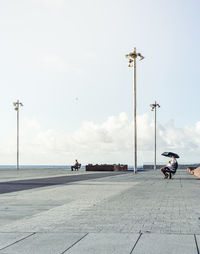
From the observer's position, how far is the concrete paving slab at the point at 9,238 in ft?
20.1

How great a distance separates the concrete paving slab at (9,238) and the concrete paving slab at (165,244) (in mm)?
1868

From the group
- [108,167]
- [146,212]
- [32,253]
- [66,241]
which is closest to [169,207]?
[146,212]

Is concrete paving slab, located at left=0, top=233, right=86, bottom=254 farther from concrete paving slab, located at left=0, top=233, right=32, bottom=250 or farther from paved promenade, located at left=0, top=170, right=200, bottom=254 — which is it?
concrete paving slab, located at left=0, top=233, right=32, bottom=250

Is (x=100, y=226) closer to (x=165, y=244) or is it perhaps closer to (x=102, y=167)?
(x=165, y=244)

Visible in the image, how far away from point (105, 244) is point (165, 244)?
2.85 ft

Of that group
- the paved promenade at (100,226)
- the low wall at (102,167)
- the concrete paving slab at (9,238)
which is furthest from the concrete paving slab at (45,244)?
the low wall at (102,167)

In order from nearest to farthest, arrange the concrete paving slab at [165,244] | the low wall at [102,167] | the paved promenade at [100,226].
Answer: the concrete paving slab at [165,244] < the paved promenade at [100,226] < the low wall at [102,167]

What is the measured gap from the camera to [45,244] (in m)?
6.05

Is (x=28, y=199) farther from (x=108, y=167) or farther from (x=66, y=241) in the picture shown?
(x=108, y=167)

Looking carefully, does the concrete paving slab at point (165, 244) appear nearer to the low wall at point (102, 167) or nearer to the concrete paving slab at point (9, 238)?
the concrete paving slab at point (9, 238)

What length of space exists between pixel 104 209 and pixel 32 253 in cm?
464

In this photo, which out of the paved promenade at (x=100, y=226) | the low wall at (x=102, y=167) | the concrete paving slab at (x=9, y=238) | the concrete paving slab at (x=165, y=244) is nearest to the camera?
the concrete paving slab at (x=165, y=244)

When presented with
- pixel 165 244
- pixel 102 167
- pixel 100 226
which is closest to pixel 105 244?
pixel 165 244

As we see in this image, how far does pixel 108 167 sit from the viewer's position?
4988 cm
